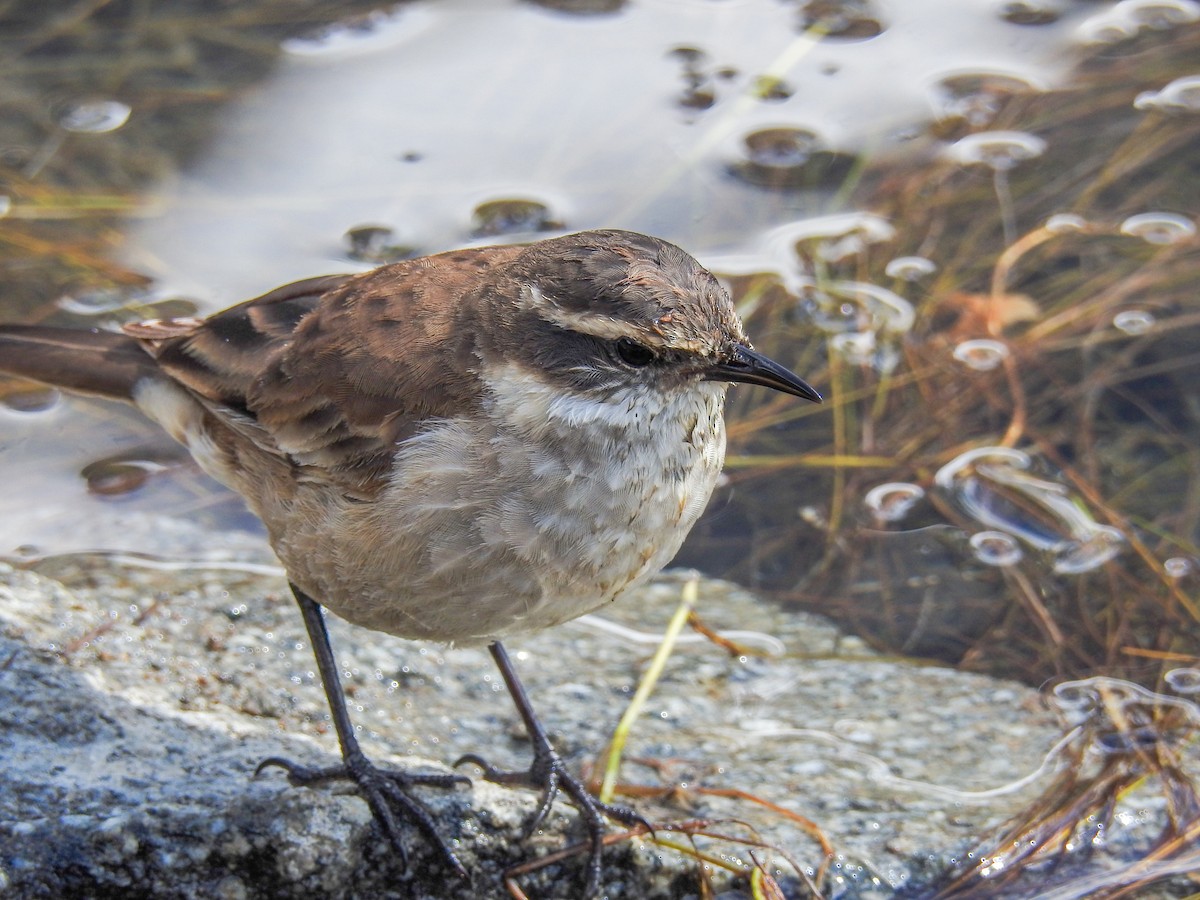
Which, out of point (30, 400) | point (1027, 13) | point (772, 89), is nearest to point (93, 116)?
point (30, 400)

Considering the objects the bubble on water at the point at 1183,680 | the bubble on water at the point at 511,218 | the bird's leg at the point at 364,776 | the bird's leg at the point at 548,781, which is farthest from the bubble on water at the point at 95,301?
the bubble on water at the point at 1183,680

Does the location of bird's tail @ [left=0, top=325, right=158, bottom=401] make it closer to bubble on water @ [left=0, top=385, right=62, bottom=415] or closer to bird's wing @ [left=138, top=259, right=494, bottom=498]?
bird's wing @ [left=138, top=259, right=494, bottom=498]

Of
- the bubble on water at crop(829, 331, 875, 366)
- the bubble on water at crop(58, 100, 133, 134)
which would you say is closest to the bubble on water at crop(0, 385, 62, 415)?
the bubble on water at crop(58, 100, 133, 134)

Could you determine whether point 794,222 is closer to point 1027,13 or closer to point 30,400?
point 1027,13

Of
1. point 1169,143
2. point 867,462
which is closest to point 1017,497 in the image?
point 867,462

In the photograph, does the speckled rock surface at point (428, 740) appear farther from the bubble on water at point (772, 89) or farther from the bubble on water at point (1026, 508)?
the bubble on water at point (772, 89)

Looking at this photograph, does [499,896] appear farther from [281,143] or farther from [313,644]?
[281,143]
